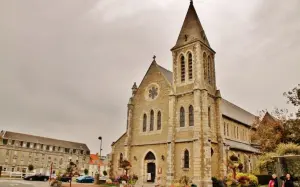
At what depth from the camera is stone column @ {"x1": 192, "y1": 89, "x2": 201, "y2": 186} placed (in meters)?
26.5

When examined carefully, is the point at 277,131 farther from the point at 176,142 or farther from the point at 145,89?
the point at 145,89

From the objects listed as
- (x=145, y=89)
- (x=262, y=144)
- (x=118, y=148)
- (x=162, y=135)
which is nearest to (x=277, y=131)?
(x=262, y=144)

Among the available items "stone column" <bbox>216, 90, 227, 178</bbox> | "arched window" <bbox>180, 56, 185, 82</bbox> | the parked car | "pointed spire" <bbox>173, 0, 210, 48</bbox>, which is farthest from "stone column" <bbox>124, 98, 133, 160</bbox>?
the parked car

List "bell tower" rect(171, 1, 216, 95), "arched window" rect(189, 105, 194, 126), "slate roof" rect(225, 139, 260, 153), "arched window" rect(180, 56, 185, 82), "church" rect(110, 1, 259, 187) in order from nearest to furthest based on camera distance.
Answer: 1. "church" rect(110, 1, 259, 187)
2. "arched window" rect(189, 105, 194, 126)
3. "bell tower" rect(171, 1, 216, 95)
4. "arched window" rect(180, 56, 185, 82)
5. "slate roof" rect(225, 139, 260, 153)

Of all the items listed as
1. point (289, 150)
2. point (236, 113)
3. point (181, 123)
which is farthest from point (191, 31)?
point (236, 113)

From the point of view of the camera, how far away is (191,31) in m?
33.2

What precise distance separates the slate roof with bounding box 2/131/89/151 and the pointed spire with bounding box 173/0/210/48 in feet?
213

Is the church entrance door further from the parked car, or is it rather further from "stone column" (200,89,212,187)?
the parked car

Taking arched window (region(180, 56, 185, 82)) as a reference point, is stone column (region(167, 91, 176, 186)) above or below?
below

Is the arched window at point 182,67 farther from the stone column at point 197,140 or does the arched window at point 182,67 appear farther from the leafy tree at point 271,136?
the leafy tree at point 271,136

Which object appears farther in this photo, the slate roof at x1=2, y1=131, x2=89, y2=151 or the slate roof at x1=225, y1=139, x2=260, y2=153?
the slate roof at x1=2, y1=131, x2=89, y2=151

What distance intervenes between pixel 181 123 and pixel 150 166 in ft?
20.5

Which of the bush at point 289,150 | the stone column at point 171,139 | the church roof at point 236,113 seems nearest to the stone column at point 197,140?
the stone column at point 171,139

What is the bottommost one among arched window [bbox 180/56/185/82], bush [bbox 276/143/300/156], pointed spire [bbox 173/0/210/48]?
bush [bbox 276/143/300/156]
